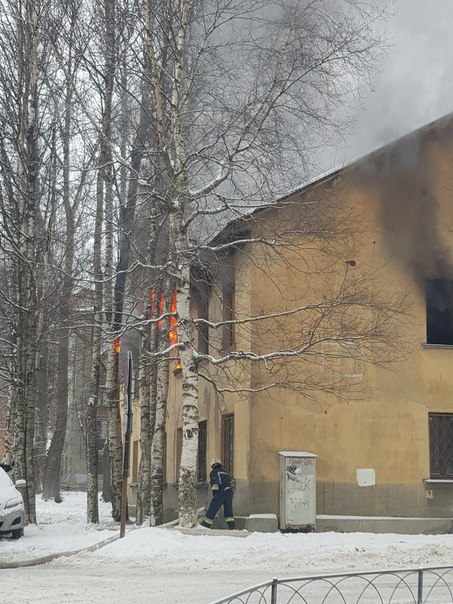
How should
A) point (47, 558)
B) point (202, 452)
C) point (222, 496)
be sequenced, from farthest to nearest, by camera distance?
point (202, 452), point (222, 496), point (47, 558)

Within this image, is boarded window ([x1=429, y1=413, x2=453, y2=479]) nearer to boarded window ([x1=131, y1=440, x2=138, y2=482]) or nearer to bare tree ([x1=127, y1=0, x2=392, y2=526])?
bare tree ([x1=127, y1=0, x2=392, y2=526])

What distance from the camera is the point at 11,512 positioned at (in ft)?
46.8

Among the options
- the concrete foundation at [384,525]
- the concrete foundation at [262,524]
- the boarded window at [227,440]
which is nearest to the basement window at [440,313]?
the concrete foundation at [384,525]

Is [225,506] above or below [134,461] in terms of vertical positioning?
below

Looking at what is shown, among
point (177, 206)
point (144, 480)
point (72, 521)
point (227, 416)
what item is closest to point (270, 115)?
point (177, 206)

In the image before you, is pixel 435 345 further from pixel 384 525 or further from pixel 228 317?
pixel 228 317

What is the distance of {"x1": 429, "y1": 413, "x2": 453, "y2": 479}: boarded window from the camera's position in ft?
58.0

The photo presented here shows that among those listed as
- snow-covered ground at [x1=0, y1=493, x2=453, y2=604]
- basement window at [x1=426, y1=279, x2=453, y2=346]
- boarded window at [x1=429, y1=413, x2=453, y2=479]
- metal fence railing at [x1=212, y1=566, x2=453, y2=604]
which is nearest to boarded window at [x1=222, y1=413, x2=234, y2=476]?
snow-covered ground at [x1=0, y1=493, x2=453, y2=604]

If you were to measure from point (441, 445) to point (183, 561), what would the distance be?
7.93 m

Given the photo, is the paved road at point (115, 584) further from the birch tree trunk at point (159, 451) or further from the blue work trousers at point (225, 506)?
the birch tree trunk at point (159, 451)

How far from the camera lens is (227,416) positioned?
18641 millimetres

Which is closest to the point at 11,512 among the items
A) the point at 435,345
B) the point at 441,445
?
the point at 441,445

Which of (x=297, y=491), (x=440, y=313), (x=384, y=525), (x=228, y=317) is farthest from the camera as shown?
(x=228, y=317)

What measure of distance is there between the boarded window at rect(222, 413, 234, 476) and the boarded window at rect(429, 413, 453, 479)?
13.5 feet
